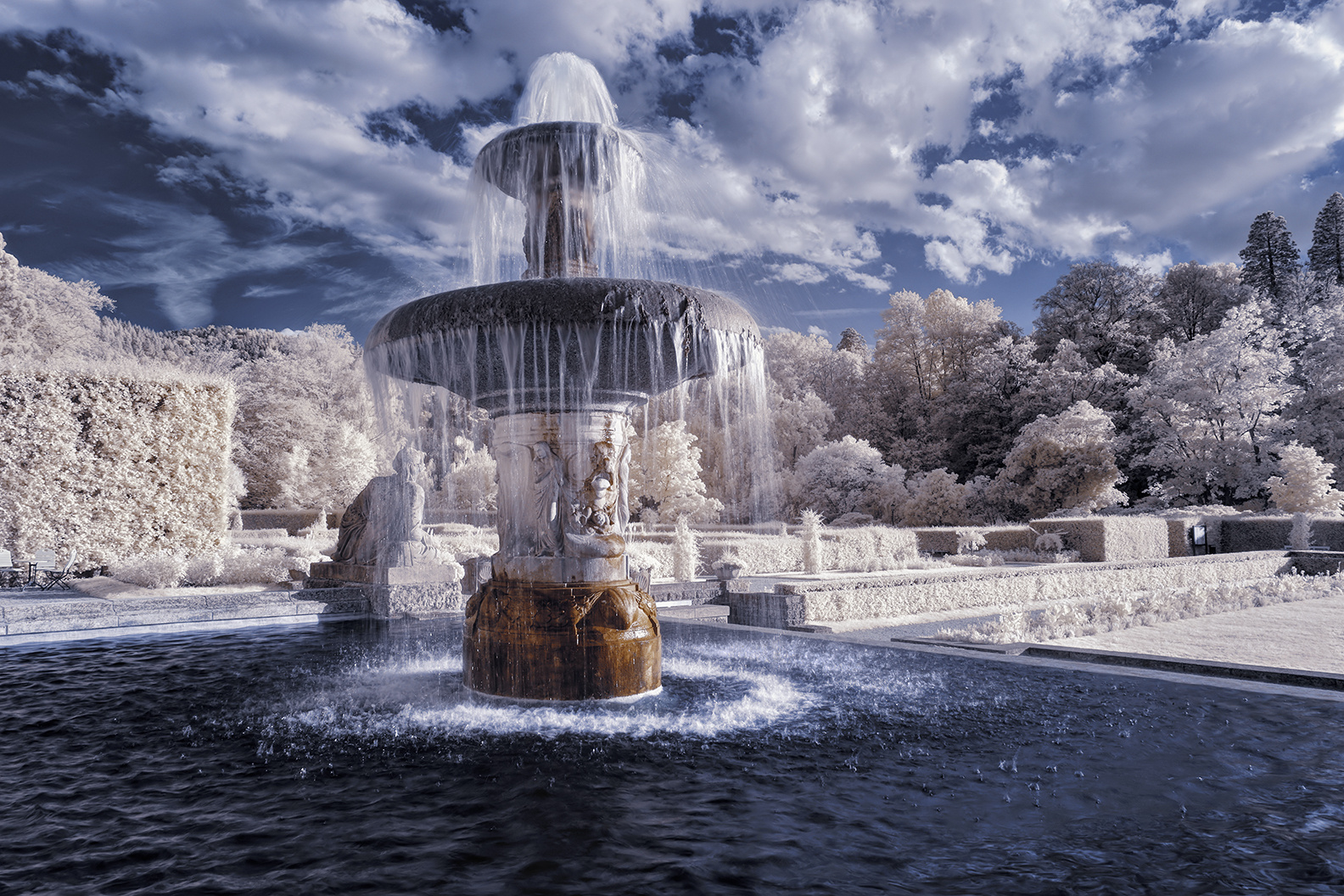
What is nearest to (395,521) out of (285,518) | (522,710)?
(522,710)

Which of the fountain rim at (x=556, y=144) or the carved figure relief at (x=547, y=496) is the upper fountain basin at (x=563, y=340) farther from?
the fountain rim at (x=556, y=144)

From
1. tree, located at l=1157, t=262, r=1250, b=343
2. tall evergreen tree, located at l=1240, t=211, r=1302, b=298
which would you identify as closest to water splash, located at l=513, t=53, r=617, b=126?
tree, located at l=1157, t=262, r=1250, b=343

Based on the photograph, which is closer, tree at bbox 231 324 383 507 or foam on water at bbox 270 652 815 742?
foam on water at bbox 270 652 815 742

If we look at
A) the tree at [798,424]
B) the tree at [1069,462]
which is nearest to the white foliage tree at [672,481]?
the tree at [798,424]

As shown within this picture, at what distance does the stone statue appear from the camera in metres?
10.8

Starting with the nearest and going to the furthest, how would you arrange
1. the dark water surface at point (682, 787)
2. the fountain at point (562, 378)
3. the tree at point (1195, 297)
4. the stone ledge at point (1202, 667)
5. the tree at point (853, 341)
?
the dark water surface at point (682, 787)
the fountain at point (562, 378)
the stone ledge at point (1202, 667)
the tree at point (1195, 297)
the tree at point (853, 341)

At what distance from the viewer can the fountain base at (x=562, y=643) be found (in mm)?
5555

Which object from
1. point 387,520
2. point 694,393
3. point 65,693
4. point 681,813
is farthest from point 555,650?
point 694,393

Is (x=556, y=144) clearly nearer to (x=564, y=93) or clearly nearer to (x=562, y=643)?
(x=564, y=93)

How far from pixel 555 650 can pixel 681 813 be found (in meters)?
2.29

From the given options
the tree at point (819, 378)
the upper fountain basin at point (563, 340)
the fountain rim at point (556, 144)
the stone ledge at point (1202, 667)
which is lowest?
the stone ledge at point (1202, 667)

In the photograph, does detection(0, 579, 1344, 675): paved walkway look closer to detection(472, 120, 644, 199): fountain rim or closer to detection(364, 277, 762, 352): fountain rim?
detection(364, 277, 762, 352): fountain rim

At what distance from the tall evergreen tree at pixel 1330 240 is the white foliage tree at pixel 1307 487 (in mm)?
24069

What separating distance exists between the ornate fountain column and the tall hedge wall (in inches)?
521
